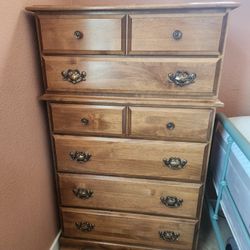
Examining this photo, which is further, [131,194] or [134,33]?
[131,194]

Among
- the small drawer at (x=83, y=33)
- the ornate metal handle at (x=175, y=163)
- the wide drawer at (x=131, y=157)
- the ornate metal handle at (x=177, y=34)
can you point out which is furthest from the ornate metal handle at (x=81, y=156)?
the ornate metal handle at (x=177, y=34)

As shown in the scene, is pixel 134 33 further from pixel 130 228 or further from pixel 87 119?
pixel 130 228

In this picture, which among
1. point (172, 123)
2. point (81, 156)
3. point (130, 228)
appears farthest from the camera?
point (130, 228)

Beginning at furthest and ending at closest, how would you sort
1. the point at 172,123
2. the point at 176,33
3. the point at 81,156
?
1. the point at 81,156
2. the point at 172,123
3. the point at 176,33

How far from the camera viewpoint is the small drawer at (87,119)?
110 cm

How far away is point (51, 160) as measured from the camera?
1.32 m

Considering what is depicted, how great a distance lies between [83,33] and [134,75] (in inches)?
10.7

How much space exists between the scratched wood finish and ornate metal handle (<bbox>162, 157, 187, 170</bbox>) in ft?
1.77

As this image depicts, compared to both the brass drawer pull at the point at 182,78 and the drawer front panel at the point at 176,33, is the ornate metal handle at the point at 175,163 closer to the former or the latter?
the brass drawer pull at the point at 182,78

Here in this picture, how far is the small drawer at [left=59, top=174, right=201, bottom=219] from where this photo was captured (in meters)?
1.19

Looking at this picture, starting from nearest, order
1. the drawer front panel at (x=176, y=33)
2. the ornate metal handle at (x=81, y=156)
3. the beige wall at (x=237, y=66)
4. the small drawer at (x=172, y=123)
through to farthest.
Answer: the drawer front panel at (x=176, y=33) < the small drawer at (x=172, y=123) < the ornate metal handle at (x=81, y=156) < the beige wall at (x=237, y=66)

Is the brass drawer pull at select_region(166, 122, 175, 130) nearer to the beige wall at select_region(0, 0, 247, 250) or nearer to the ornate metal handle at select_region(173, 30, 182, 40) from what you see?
the ornate metal handle at select_region(173, 30, 182, 40)

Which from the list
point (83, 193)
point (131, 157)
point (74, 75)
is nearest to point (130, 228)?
point (83, 193)

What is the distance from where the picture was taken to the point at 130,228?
132 cm
